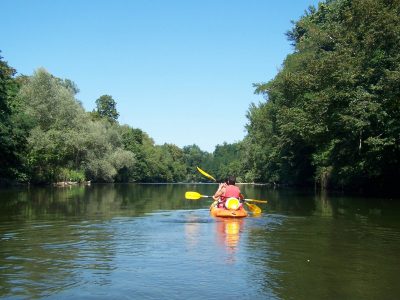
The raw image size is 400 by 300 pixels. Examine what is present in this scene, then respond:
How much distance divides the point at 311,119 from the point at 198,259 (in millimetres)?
26415

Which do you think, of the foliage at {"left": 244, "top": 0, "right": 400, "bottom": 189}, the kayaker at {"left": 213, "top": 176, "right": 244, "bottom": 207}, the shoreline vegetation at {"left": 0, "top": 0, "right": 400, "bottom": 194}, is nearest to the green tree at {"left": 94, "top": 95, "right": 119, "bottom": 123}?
the shoreline vegetation at {"left": 0, "top": 0, "right": 400, "bottom": 194}

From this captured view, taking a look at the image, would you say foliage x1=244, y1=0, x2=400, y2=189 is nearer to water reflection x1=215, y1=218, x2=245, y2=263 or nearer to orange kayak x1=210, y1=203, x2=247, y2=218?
orange kayak x1=210, y1=203, x2=247, y2=218

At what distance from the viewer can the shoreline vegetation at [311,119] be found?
3006cm

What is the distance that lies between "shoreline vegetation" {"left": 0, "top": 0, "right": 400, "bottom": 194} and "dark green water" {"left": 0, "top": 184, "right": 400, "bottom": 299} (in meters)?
15.2

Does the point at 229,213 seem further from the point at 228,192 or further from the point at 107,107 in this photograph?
the point at 107,107

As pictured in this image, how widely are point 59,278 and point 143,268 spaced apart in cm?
159

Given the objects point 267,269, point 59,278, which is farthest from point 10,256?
point 267,269

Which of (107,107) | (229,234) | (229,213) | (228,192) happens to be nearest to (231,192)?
(228,192)

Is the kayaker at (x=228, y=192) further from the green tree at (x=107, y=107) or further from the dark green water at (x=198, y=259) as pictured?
the green tree at (x=107, y=107)

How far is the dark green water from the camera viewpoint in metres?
7.39

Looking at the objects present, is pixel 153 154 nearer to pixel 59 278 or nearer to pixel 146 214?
pixel 146 214

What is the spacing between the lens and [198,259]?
31.9ft

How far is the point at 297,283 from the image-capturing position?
7859mm

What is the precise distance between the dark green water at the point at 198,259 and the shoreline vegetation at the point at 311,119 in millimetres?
15163
